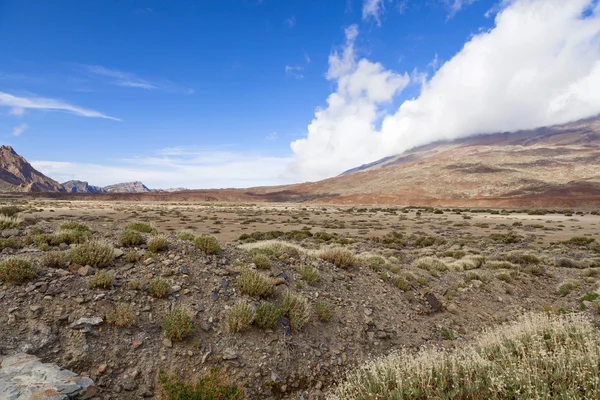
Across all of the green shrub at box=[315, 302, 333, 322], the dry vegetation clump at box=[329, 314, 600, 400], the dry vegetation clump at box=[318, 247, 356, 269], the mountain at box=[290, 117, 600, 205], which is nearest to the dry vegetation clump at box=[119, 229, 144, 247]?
the green shrub at box=[315, 302, 333, 322]

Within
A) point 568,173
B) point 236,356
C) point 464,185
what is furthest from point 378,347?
point 568,173

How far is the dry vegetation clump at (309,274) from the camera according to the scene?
9.54 m

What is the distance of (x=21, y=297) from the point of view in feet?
19.9

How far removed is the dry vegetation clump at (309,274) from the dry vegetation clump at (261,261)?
38.7 inches

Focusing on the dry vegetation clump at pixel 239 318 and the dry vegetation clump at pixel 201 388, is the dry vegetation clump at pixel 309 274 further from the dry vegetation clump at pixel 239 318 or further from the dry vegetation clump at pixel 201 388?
the dry vegetation clump at pixel 201 388

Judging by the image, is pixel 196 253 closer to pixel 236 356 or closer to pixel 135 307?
pixel 135 307

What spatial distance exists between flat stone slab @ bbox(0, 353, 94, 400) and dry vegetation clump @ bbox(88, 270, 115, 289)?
1.81 metres

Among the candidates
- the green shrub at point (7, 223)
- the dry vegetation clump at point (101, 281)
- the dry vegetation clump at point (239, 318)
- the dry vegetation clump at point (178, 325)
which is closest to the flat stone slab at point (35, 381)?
the dry vegetation clump at point (178, 325)

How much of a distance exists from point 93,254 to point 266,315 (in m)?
4.51

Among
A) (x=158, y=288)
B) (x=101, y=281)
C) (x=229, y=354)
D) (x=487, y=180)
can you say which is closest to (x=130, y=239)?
(x=101, y=281)

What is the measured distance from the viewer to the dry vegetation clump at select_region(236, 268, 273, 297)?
7.85m

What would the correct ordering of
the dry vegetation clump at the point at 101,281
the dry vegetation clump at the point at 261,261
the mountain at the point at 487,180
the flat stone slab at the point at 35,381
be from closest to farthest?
the flat stone slab at the point at 35,381 < the dry vegetation clump at the point at 101,281 < the dry vegetation clump at the point at 261,261 < the mountain at the point at 487,180

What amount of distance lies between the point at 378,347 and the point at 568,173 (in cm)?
12882

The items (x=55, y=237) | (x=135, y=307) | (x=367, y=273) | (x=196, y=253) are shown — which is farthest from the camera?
(x=367, y=273)
